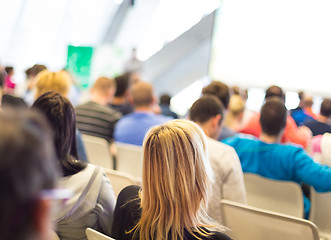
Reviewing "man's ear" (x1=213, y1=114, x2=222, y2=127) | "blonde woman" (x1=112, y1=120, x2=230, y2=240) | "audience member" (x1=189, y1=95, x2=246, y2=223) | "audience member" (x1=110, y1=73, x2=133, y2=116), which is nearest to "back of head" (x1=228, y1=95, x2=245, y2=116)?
"audience member" (x1=110, y1=73, x2=133, y2=116)

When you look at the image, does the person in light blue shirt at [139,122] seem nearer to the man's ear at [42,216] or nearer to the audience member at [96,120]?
the audience member at [96,120]

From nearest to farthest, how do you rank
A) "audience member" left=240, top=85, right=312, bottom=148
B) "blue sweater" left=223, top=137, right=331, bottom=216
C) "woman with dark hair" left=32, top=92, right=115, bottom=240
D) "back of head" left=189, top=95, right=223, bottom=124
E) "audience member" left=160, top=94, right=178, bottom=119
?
1. "woman with dark hair" left=32, top=92, right=115, bottom=240
2. "blue sweater" left=223, top=137, right=331, bottom=216
3. "back of head" left=189, top=95, right=223, bottom=124
4. "audience member" left=240, top=85, right=312, bottom=148
5. "audience member" left=160, top=94, right=178, bottom=119

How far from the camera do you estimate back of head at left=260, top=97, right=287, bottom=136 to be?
2910 mm

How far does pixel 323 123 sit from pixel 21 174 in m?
4.26

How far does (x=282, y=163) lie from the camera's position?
2.76 m

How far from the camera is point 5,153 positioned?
1.81ft

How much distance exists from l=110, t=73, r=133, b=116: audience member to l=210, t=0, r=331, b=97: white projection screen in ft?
12.4

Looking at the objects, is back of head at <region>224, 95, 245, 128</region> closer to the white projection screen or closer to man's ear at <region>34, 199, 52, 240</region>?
the white projection screen

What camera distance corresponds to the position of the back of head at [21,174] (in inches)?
21.8

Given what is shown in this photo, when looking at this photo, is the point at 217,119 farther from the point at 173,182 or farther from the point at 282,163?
the point at 173,182

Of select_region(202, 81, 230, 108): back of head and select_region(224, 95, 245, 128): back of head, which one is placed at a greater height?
select_region(202, 81, 230, 108): back of head

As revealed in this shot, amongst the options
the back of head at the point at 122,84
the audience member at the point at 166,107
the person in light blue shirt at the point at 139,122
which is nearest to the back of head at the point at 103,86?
the back of head at the point at 122,84

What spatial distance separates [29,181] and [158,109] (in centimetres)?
522

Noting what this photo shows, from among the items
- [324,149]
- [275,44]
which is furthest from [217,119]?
[275,44]
